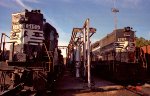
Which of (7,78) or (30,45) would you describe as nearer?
(7,78)

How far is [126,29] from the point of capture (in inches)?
587

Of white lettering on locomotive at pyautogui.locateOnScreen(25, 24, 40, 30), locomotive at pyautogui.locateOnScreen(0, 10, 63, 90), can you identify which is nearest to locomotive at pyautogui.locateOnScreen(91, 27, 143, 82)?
locomotive at pyautogui.locateOnScreen(0, 10, 63, 90)

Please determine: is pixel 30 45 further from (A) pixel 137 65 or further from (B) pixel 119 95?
(A) pixel 137 65

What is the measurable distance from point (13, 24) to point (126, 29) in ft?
25.8

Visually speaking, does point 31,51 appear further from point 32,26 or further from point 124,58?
point 124,58

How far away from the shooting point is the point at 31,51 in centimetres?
974

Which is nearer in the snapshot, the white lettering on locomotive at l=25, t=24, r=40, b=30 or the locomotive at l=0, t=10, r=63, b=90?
the locomotive at l=0, t=10, r=63, b=90

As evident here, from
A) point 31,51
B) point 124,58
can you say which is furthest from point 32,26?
point 124,58

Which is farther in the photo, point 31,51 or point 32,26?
point 32,26

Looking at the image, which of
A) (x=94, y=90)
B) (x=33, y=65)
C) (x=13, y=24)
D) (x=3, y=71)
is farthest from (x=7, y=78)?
(x=94, y=90)

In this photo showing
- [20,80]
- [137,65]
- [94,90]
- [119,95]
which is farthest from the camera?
[137,65]

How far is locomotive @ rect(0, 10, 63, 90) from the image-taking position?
28.9 feet

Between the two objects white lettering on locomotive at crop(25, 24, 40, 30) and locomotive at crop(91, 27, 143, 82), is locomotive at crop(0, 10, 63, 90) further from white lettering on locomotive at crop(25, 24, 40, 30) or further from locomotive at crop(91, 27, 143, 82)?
locomotive at crop(91, 27, 143, 82)

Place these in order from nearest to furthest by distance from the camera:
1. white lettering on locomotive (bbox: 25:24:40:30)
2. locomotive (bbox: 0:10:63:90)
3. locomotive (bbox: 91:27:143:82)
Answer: locomotive (bbox: 0:10:63:90) → white lettering on locomotive (bbox: 25:24:40:30) → locomotive (bbox: 91:27:143:82)
